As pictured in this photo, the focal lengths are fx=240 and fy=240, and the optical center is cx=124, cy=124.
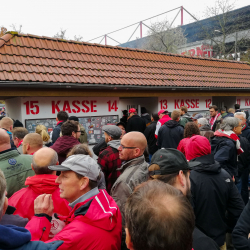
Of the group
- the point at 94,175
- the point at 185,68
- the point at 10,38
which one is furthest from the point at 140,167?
the point at 185,68

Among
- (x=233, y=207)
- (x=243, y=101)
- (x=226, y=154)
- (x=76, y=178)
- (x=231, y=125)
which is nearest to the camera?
(x=76, y=178)

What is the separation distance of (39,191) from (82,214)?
30.8 inches

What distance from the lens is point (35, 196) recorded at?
7.65 ft

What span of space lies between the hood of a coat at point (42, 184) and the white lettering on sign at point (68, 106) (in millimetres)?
5013

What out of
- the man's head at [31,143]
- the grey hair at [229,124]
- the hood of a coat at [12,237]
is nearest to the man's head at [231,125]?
the grey hair at [229,124]

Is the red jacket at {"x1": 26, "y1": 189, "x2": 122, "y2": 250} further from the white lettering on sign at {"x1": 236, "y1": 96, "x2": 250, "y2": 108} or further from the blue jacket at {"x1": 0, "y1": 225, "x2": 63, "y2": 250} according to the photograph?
the white lettering on sign at {"x1": 236, "y1": 96, "x2": 250, "y2": 108}

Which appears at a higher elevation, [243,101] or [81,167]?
[243,101]

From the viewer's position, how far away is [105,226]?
1771 mm

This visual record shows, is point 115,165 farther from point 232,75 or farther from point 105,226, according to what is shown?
point 232,75

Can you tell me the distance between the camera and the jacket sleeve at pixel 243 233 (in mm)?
2102

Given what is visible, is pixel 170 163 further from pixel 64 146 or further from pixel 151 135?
pixel 151 135

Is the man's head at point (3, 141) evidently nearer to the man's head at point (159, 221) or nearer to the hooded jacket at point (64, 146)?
the hooded jacket at point (64, 146)

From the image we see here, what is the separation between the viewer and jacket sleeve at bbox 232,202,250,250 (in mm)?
2102

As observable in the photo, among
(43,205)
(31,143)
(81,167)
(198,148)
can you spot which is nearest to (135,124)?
(31,143)
